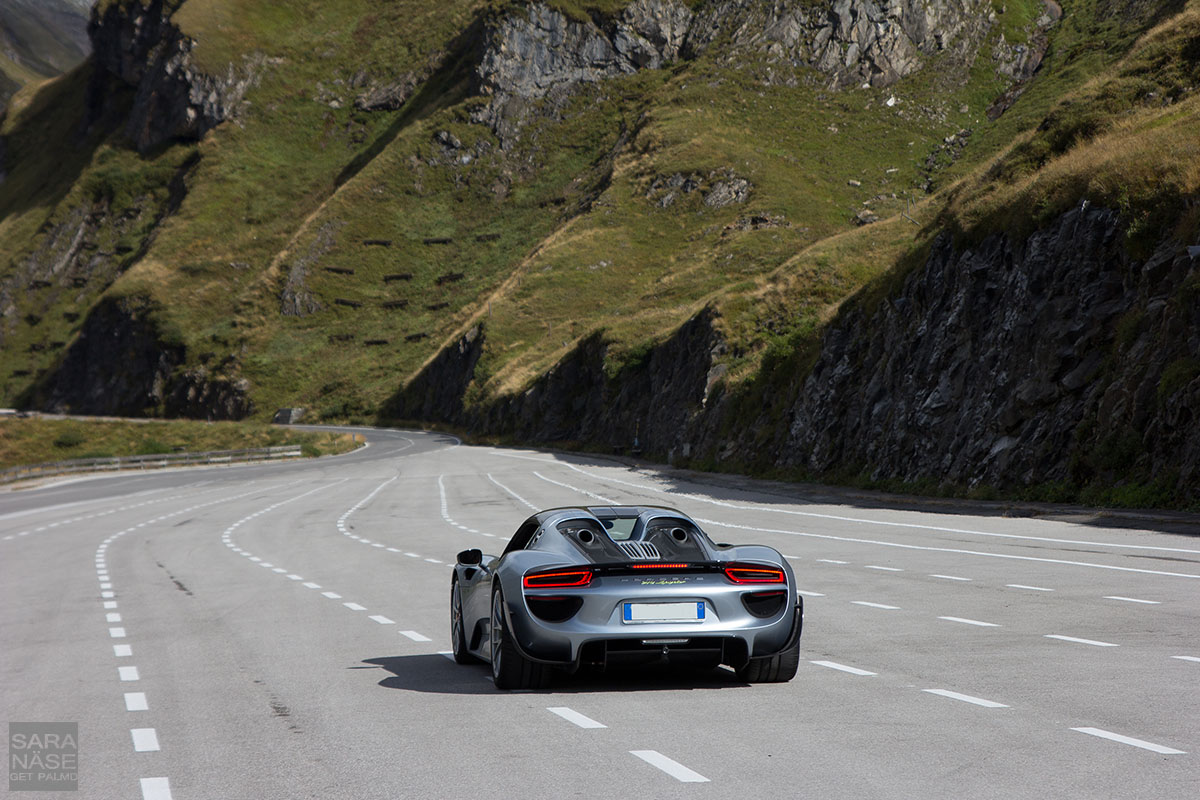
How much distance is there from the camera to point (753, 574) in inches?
309

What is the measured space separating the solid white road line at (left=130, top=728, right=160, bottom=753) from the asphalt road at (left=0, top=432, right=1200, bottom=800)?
32 mm

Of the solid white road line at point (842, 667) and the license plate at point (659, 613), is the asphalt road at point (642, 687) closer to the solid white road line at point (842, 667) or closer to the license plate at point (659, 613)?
the solid white road line at point (842, 667)

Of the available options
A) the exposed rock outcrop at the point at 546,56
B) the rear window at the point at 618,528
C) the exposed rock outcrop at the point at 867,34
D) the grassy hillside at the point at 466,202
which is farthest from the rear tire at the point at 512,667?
the exposed rock outcrop at the point at 546,56

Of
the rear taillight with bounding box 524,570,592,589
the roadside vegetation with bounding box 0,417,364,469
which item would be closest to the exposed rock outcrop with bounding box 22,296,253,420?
the roadside vegetation with bounding box 0,417,364,469

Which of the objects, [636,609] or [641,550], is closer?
[636,609]

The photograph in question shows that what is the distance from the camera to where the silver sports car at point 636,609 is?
24.7ft

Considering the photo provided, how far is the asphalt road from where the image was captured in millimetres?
5543

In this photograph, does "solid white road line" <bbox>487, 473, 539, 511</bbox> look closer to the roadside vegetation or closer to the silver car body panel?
the silver car body panel

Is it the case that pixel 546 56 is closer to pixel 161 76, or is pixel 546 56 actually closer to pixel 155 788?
pixel 161 76

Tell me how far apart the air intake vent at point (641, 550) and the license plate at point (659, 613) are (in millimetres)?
632

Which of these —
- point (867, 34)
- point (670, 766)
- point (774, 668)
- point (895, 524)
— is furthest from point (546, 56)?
point (670, 766)

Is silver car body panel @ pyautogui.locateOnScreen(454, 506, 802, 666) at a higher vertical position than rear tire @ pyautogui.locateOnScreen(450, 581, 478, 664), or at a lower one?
higher

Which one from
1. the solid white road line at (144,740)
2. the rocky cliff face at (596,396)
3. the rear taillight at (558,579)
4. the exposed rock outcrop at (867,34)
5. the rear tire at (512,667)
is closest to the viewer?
the solid white road line at (144,740)

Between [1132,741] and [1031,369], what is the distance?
Result: 21114 mm
